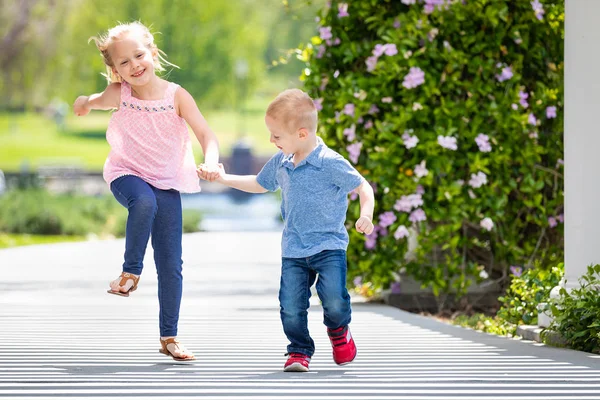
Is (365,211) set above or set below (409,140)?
below

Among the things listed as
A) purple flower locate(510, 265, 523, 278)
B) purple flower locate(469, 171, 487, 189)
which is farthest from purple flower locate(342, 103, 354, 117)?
purple flower locate(510, 265, 523, 278)

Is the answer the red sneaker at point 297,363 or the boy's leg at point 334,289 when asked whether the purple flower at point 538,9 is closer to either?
the boy's leg at point 334,289

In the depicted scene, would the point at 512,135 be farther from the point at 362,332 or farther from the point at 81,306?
the point at 81,306

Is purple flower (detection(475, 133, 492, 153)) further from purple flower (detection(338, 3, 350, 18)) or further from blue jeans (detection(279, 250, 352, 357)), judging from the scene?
blue jeans (detection(279, 250, 352, 357))

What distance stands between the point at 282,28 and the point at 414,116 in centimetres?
4186

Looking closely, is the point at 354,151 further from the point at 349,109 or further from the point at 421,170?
the point at 421,170

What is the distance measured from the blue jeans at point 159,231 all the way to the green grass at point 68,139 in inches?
1757

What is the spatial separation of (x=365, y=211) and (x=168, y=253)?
42.2 inches

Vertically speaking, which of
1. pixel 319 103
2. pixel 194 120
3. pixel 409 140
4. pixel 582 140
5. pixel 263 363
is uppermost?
pixel 319 103

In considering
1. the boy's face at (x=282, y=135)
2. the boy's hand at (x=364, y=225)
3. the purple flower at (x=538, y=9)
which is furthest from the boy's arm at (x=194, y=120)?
the purple flower at (x=538, y=9)

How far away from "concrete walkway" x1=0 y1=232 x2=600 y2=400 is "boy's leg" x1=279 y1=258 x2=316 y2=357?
140 mm

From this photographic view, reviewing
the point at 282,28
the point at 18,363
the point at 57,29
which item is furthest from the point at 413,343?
the point at 282,28

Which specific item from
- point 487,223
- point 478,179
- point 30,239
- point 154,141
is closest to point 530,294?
point 487,223

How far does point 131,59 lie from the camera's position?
559 cm
